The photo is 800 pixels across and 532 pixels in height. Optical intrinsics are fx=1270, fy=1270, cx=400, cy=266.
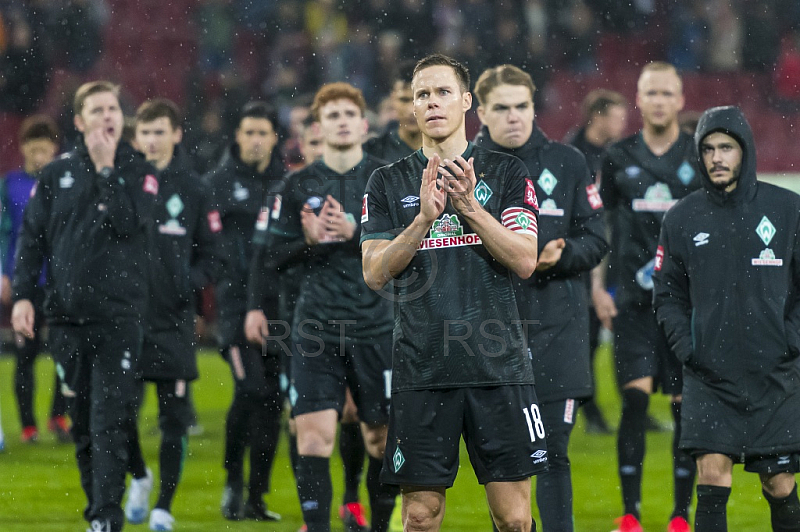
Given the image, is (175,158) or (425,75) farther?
(175,158)

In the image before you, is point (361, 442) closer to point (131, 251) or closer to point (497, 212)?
point (131, 251)

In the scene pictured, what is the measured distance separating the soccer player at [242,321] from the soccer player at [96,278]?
1.00 meters

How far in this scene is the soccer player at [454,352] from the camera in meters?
4.57

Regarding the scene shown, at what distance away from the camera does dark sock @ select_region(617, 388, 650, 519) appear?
6.52 m

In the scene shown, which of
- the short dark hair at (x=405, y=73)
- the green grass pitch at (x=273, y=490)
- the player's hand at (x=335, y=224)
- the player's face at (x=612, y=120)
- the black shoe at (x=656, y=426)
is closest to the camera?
the player's hand at (x=335, y=224)

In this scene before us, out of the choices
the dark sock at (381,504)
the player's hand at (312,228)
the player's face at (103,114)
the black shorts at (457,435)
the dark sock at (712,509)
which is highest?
the player's face at (103,114)

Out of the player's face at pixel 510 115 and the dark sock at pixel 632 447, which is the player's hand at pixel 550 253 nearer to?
the player's face at pixel 510 115

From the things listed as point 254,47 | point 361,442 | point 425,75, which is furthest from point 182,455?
point 254,47

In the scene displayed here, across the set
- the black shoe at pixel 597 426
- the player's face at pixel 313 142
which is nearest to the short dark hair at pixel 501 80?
the player's face at pixel 313 142

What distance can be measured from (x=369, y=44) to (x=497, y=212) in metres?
13.9

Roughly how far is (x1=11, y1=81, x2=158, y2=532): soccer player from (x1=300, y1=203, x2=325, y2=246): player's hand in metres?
0.80

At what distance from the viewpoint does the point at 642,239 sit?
7.07m

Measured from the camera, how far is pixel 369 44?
1819 cm

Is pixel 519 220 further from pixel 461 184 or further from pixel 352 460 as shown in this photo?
pixel 352 460
